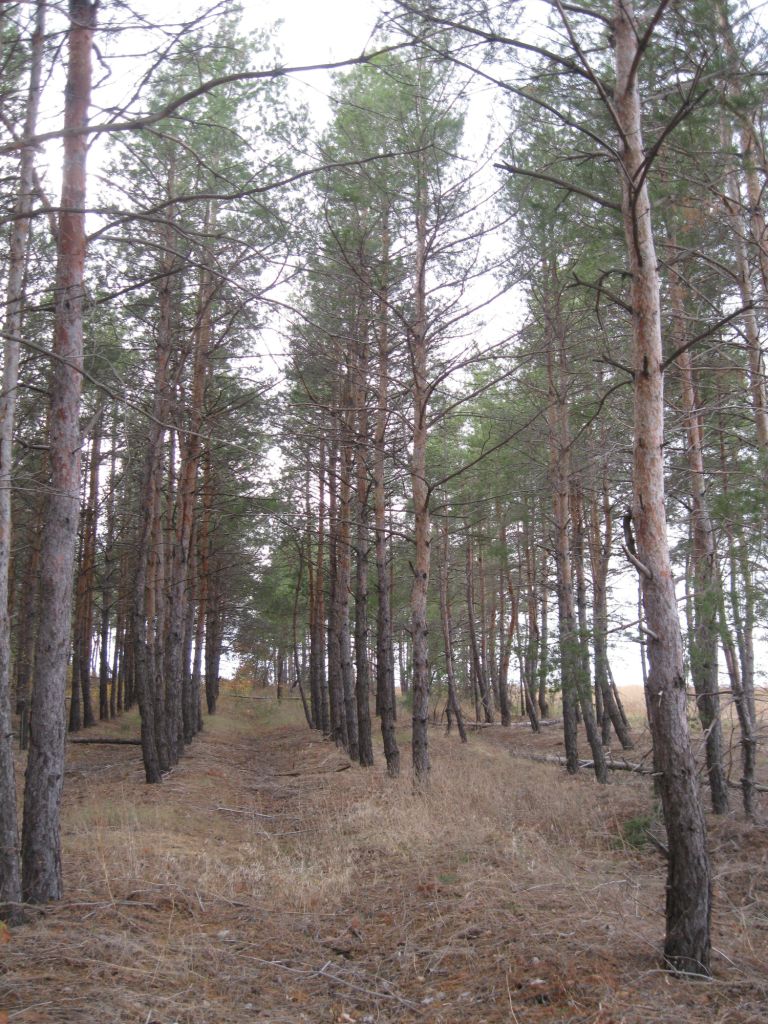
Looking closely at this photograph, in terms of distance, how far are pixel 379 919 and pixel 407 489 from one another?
14484 millimetres

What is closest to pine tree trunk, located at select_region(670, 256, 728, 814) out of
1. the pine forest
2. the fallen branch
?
the pine forest

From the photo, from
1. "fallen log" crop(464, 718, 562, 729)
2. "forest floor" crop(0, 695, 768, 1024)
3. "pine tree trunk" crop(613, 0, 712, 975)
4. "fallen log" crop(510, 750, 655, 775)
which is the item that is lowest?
"fallen log" crop(464, 718, 562, 729)

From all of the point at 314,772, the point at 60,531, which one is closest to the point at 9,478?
the point at 60,531

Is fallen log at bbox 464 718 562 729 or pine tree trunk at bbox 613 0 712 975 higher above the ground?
pine tree trunk at bbox 613 0 712 975

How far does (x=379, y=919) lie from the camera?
17.8 ft

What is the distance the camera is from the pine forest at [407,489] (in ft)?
14.0

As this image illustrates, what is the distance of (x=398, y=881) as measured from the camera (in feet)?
20.6

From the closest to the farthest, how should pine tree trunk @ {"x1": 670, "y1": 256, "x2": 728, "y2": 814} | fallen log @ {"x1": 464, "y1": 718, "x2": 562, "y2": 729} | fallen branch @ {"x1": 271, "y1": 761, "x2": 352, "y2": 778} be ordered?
pine tree trunk @ {"x1": 670, "y1": 256, "x2": 728, "y2": 814}
fallen branch @ {"x1": 271, "y1": 761, "x2": 352, "y2": 778}
fallen log @ {"x1": 464, "y1": 718, "x2": 562, "y2": 729}

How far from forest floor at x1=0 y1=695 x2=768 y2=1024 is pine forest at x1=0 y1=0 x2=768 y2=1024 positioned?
0.04 metres

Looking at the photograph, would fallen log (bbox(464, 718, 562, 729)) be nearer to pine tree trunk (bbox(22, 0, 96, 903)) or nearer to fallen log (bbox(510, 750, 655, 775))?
fallen log (bbox(510, 750, 655, 775))

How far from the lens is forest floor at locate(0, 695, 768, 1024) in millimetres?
3869

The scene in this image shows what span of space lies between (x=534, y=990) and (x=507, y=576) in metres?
22.1

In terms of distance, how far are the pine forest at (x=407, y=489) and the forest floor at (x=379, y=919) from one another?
0.04 metres

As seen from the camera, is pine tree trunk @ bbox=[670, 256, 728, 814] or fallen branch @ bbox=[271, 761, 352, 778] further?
Answer: fallen branch @ bbox=[271, 761, 352, 778]
